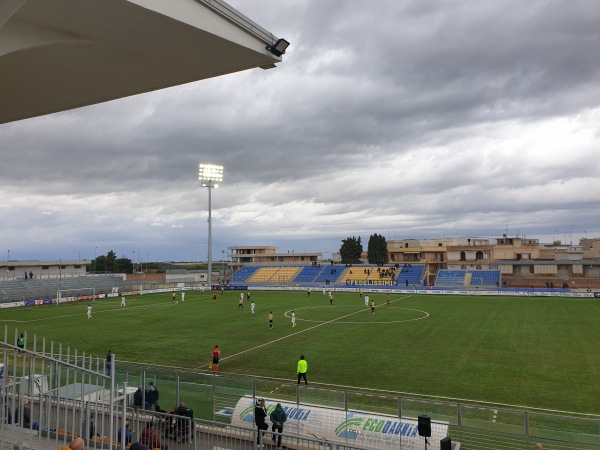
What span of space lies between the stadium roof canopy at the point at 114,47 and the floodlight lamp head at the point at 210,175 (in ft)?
201

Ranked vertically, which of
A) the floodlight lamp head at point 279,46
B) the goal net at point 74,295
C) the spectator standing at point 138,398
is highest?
the floodlight lamp head at point 279,46

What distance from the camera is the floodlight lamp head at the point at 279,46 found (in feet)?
27.3

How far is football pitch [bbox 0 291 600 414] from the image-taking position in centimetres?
1834

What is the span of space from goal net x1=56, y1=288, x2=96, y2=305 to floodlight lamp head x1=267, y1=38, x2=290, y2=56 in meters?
56.8

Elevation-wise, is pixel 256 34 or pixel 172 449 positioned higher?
pixel 256 34

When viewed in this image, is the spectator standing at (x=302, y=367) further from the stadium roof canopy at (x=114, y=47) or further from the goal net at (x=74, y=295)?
the goal net at (x=74, y=295)

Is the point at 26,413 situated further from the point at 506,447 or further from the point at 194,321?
the point at 194,321

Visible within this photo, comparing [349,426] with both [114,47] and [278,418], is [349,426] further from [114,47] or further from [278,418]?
[114,47]

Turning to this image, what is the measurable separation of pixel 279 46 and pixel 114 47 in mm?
2860

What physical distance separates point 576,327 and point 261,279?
6225cm

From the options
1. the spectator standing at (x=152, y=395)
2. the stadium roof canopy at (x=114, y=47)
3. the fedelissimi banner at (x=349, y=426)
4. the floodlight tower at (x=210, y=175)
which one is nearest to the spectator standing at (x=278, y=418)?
the fedelissimi banner at (x=349, y=426)

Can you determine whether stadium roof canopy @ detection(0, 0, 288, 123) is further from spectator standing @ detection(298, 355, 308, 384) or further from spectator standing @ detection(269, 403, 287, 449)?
spectator standing @ detection(298, 355, 308, 384)

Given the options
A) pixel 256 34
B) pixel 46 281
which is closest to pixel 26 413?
pixel 256 34

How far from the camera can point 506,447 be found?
416 inches
